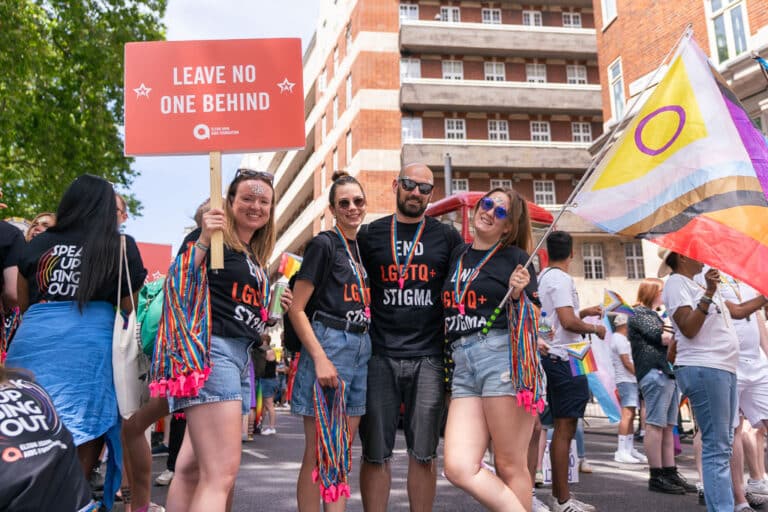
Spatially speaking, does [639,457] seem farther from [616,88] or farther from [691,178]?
[616,88]

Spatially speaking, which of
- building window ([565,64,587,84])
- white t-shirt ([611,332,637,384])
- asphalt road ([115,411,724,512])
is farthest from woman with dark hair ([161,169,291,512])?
building window ([565,64,587,84])

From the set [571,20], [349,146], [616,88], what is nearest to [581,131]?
[571,20]

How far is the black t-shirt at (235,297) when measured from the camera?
3.32m

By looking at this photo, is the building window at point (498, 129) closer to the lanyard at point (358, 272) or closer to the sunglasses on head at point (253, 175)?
the lanyard at point (358, 272)

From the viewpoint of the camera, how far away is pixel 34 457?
1441 mm

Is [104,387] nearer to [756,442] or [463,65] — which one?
[756,442]

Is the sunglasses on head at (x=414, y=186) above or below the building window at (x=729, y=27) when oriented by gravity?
below

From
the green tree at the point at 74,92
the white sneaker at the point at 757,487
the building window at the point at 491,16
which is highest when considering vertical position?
the building window at the point at 491,16

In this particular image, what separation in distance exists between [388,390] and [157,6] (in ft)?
49.4

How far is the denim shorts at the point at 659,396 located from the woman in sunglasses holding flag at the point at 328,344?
3.79 m

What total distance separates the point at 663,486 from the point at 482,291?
3677 millimetres

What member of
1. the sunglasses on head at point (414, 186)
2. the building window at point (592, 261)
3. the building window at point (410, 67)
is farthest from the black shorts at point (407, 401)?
the building window at point (410, 67)

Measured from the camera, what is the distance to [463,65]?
36469mm

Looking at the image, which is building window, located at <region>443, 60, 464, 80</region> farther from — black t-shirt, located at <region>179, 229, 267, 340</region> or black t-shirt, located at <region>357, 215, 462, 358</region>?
black t-shirt, located at <region>179, 229, 267, 340</region>
